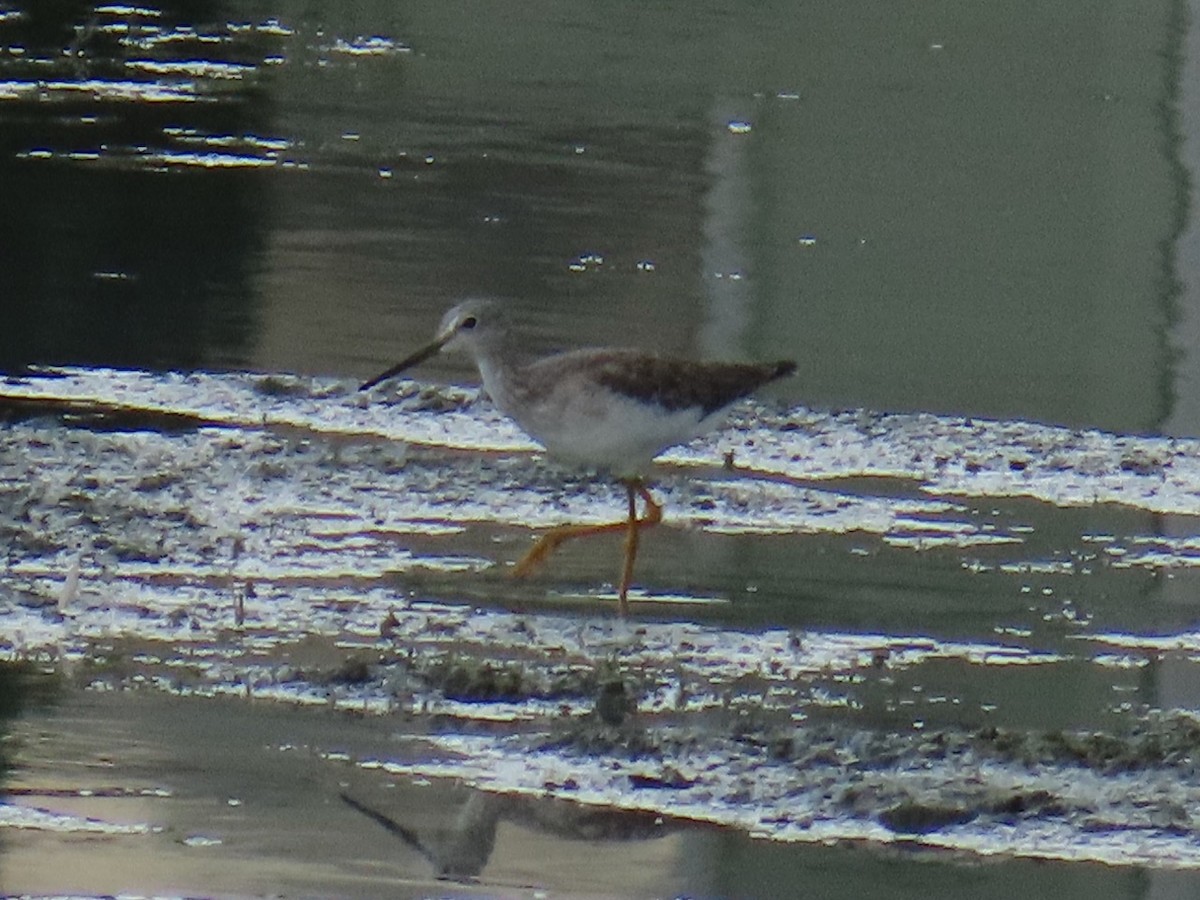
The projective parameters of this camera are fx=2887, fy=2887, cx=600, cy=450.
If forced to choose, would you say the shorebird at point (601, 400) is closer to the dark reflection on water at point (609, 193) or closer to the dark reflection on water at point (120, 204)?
the dark reflection on water at point (609, 193)

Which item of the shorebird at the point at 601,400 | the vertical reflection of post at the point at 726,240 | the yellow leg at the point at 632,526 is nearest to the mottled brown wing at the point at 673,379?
the shorebird at the point at 601,400

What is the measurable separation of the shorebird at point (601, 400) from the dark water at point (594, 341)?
206 mm

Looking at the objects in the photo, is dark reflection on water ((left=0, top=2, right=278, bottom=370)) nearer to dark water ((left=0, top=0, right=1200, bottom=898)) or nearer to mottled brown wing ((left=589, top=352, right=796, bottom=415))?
dark water ((left=0, top=0, right=1200, bottom=898))

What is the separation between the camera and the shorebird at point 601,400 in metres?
8.59

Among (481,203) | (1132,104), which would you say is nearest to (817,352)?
(481,203)

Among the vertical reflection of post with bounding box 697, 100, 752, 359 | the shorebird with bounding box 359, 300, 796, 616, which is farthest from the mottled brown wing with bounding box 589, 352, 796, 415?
the vertical reflection of post with bounding box 697, 100, 752, 359

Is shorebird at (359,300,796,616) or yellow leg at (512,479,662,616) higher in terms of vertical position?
shorebird at (359,300,796,616)

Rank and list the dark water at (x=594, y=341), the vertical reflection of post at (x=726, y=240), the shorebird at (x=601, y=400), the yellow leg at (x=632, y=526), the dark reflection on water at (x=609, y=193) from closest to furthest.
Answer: the dark water at (x=594, y=341), the yellow leg at (x=632, y=526), the shorebird at (x=601, y=400), the dark reflection on water at (x=609, y=193), the vertical reflection of post at (x=726, y=240)

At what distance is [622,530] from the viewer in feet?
28.8

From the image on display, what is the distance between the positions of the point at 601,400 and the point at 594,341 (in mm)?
2780

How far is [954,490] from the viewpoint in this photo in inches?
369

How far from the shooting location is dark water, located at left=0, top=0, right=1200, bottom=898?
279 inches

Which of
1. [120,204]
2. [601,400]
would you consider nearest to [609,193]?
[120,204]

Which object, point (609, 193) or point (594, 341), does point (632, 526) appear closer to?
point (594, 341)
